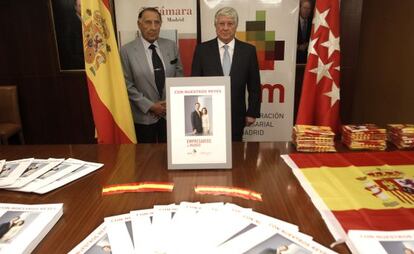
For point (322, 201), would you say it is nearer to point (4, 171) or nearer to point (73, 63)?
point (4, 171)

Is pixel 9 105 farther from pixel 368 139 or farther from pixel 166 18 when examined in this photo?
pixel 368 139

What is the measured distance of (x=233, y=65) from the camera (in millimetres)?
2586

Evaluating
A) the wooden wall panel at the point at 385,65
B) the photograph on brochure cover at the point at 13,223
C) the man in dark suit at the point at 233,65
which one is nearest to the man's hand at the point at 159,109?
the man in dark suit at the point at 233,65

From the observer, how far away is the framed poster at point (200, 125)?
1274 millimetres

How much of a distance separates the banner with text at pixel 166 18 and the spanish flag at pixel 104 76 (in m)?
0.82

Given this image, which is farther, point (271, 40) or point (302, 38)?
point (302, 38)

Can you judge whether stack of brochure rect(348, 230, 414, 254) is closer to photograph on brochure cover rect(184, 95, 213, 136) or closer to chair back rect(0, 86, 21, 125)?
photograph on brochure cover rect(184, 95, 213, 136)

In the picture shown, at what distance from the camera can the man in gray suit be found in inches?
104

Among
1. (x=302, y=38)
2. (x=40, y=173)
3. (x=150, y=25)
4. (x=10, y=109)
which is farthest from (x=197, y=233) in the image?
(x=10, y=109)

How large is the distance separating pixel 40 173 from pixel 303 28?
2.71 m

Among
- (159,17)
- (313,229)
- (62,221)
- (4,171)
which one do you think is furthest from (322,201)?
(159,17)

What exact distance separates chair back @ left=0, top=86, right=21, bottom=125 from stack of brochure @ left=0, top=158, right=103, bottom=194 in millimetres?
2175

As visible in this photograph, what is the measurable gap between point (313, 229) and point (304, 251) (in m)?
0.11

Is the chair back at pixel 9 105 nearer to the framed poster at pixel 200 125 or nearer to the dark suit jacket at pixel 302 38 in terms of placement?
the framed poster at pixel 200 125
